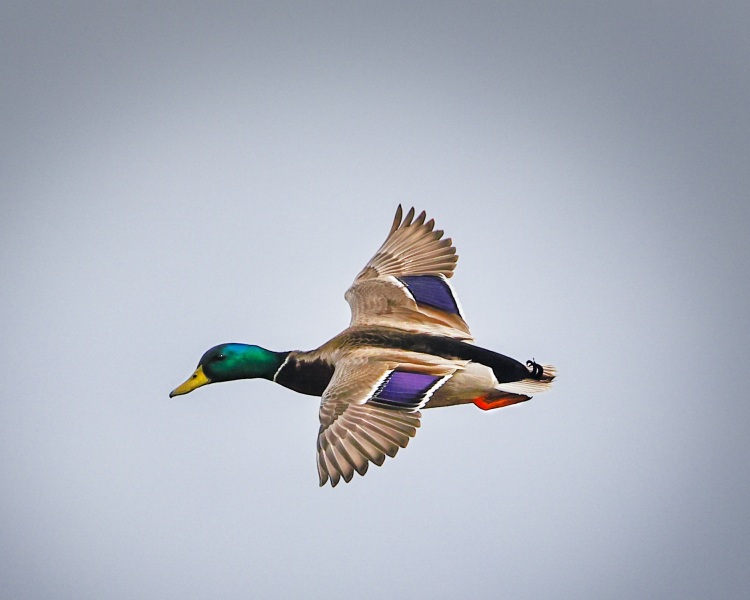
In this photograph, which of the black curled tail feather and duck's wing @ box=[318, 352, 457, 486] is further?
the black curled tail feather

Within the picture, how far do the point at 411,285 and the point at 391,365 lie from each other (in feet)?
7.15

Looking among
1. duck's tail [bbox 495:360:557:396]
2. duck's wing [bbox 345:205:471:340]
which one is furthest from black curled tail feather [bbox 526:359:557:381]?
duck's wing [bbox 345:205:471:340]

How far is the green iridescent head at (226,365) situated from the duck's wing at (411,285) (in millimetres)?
1007

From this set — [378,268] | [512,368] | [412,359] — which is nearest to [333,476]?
[412,359]

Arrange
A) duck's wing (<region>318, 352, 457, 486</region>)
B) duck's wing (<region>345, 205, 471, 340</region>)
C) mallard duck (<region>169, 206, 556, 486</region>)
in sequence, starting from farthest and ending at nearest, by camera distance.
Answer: duck's wing (<region>345, 205, 471, 340</region>) → mallard duck (<region>169, 206, 556, 486</region>) → duck's wing (<region>318, 352, 457, 486</region>)

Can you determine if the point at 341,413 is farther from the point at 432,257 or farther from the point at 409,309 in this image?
the point at 432,257

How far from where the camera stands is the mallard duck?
11617 millimetres

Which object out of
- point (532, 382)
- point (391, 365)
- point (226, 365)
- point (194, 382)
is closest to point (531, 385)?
point (532, 382)

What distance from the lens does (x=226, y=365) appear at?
13938 mm

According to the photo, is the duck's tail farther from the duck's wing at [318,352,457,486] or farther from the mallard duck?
the duck's wing at [318,352,457,486]

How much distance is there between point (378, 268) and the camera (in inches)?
586

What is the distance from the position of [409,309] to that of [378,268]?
1079 millimetres

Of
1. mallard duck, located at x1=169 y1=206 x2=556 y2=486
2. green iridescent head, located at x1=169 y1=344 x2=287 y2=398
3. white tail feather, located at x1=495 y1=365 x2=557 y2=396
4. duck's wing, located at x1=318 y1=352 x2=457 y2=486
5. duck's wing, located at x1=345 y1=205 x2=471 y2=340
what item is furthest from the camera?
green iridescent head, located at x1=169 y1=344 x2=287 y2=398

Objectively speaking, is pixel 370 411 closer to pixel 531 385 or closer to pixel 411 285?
pixel 531 385
